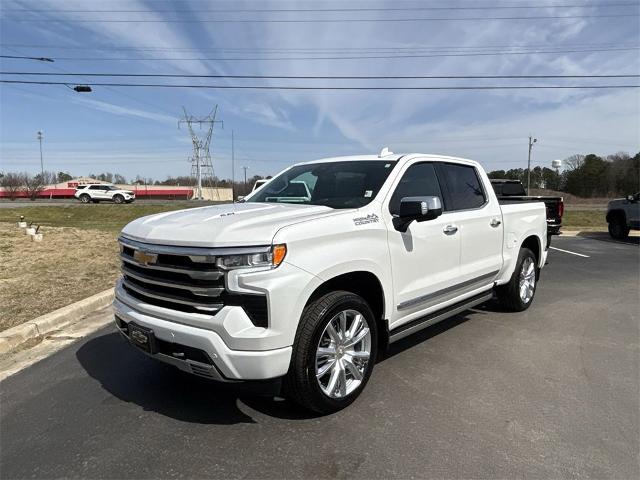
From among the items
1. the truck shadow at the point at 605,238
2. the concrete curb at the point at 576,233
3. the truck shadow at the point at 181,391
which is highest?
the truck shadow at the point at 181,391

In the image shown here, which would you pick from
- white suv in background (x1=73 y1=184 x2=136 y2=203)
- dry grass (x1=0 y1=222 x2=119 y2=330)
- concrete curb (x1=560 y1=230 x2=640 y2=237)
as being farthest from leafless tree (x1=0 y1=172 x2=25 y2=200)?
concrete curb (x1=560 y1=230 x2=640 y2=237)

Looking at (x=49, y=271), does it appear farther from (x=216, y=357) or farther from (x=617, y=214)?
(x=617, y=214)

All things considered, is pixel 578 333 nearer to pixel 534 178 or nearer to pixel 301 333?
pixel 301 333

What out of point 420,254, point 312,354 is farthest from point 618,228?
point 312,354

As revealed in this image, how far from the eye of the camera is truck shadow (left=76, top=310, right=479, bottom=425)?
339cm

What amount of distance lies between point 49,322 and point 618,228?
53.9ft

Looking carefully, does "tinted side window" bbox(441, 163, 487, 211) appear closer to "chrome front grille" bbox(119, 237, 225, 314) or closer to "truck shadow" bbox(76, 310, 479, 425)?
"truck shadow" bbox(76, 310, 479, 425)

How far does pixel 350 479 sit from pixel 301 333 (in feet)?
2.89

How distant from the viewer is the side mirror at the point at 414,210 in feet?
12.0

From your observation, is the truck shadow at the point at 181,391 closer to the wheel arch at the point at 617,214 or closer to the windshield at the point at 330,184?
the windshield at the point at 330,184

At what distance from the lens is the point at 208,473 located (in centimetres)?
276

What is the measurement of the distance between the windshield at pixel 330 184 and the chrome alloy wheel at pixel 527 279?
279 centimetres

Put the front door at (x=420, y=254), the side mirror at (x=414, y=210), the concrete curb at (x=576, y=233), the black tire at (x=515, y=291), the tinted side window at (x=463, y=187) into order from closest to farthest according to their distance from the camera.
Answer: the side mirror at (x=414, y=210) → the front door at (x=420, y=254) → the tinted side window at (x=463, y=187) → the black tire at (x=515, y=291) → the concrete curb at (x=576, y=233)

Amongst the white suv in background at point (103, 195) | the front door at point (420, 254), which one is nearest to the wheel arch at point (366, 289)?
the front door at point (420, 254)
